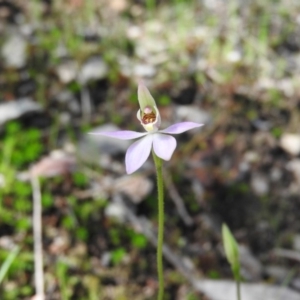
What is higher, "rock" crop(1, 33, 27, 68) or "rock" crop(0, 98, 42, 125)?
"rock" crop(1, 33, 27, 68)

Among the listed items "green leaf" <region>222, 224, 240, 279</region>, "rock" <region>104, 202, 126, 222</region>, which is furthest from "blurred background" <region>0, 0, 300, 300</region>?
"green leaf" <region>222, 224, 240, 279</region>

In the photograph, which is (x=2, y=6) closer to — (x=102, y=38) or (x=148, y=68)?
(x=102, y=38)

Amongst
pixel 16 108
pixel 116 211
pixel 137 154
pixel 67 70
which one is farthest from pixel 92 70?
pixel 137 154

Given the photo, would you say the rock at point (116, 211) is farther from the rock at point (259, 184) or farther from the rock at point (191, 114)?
the rock at point (191, 114)

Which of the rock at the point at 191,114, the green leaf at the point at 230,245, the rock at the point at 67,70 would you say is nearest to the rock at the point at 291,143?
the rock at the point at 191,114

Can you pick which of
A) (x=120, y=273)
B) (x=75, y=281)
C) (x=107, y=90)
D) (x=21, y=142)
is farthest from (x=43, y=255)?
(x=107, y=90)

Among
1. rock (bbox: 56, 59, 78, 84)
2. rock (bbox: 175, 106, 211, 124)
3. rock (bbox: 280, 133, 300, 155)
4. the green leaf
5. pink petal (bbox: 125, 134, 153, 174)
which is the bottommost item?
the green leaf

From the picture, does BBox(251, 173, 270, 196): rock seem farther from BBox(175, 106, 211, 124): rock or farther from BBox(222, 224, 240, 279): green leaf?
BBox(222, 224, 240, 279): green leaf

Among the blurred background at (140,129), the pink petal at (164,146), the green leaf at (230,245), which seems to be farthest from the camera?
the blurred background at (140,129)
